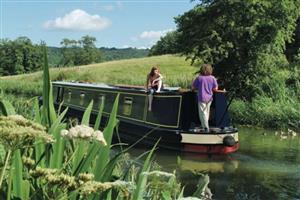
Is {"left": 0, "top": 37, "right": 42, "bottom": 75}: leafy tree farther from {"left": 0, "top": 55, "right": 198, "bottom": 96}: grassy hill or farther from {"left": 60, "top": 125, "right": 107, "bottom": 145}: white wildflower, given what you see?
{"left": 60, "top": 125, "right": 107, "bottom": 145}: white wildflower

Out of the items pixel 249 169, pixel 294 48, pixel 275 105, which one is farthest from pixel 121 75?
pixel 249 169

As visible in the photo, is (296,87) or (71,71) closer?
(296,87)

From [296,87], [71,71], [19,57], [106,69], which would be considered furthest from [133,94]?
[19,57]

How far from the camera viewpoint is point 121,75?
4025 centimetres

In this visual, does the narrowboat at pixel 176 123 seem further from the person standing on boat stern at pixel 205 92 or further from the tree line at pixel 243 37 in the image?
the tree line at pixel 243 37

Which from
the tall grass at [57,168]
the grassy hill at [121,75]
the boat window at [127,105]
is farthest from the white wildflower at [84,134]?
the grassy hill at [121,75]

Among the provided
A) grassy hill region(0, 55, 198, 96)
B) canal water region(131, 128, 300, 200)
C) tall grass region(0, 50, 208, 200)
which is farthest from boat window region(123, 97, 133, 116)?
grassy hill region(0, 55, 198, 96)

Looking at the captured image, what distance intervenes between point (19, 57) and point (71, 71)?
52.3 metres

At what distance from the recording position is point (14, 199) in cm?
215

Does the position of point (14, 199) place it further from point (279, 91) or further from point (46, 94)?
point (279, 91)

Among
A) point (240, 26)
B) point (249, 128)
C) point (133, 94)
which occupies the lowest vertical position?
point (249, 128)

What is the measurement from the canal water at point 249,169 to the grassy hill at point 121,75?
13.3m

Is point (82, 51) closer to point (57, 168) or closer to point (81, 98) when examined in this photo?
point (81, 98)

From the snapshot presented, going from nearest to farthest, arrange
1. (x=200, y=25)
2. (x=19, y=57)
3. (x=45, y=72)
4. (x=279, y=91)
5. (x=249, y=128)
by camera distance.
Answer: (x=45, y=72) → (x=249, y=128) → (x=279, y=91) → (x=200, y=25) → (x=19, y=57)
